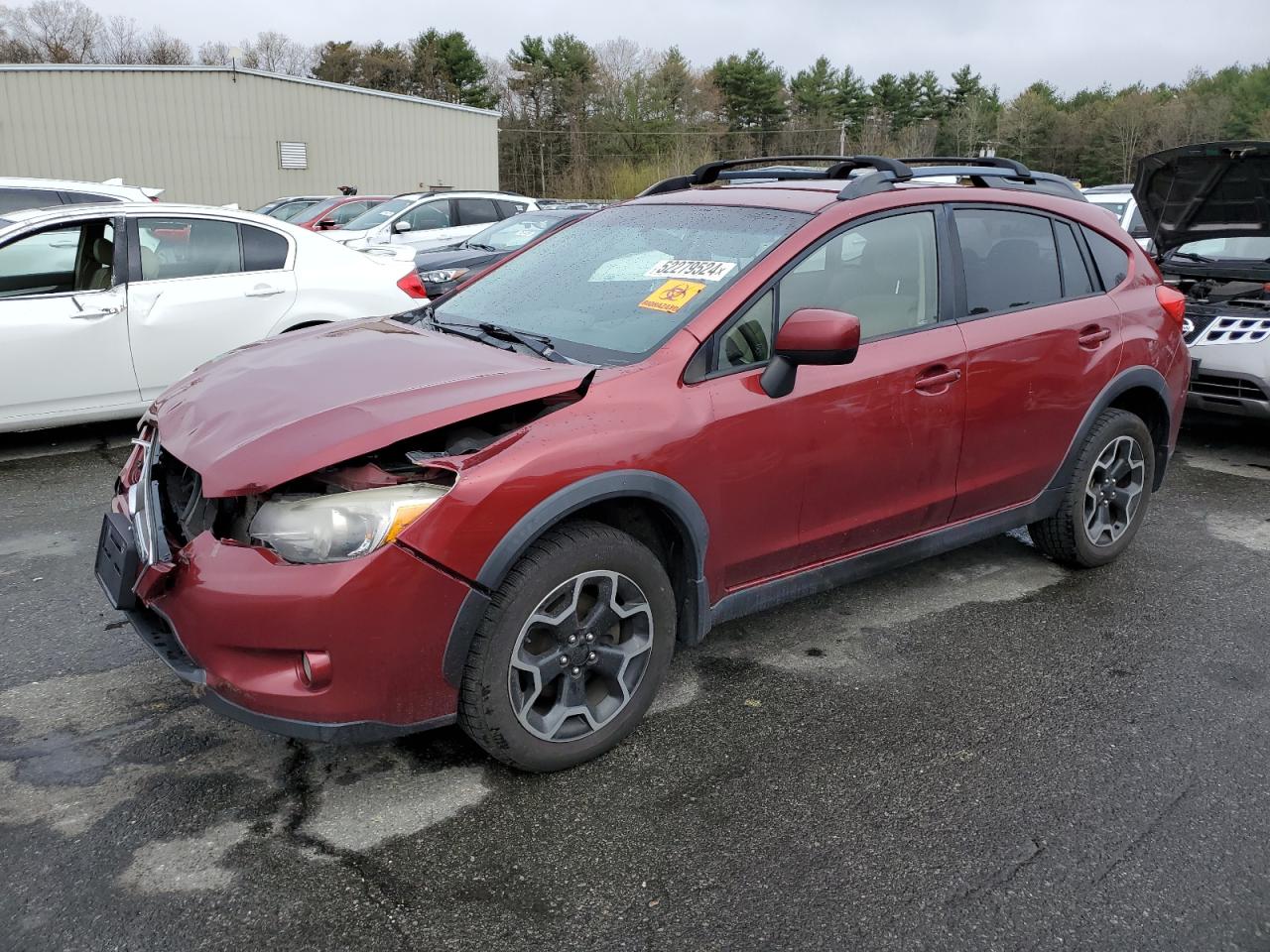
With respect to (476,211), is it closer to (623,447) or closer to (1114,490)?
(1114,490)

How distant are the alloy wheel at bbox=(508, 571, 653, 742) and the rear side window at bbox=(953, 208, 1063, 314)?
185 cm

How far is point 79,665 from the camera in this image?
11.8ft

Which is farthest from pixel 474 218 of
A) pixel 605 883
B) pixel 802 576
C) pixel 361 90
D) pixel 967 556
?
pixel 361 90

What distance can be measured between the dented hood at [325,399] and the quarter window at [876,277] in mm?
900

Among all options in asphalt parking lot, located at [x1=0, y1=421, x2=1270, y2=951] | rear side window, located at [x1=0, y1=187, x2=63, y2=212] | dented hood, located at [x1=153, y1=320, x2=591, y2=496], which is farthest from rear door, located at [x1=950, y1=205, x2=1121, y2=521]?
rear side window, located at [x1=0, y1=187, x2=63, y2=212]

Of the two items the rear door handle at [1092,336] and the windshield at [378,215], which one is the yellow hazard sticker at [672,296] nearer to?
the rear door handle at [1092,336]

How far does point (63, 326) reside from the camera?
5.98 meters

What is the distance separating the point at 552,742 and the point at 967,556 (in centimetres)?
276

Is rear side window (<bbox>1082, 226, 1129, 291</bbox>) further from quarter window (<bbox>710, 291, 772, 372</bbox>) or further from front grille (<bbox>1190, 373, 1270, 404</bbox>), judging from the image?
front grille (<bbox>1190, 373, 1270, 404</bbox>)

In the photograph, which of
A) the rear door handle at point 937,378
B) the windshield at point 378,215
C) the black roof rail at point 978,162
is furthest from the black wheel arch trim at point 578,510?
the windshield at point 378,215

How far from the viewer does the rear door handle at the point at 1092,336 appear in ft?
13.9

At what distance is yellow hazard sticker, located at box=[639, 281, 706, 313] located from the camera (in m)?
3.35

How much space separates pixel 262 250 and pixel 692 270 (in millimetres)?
4301

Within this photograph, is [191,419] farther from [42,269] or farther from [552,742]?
[42,269]
